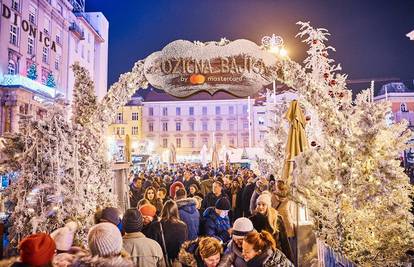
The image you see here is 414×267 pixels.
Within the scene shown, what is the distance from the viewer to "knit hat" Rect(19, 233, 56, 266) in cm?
319

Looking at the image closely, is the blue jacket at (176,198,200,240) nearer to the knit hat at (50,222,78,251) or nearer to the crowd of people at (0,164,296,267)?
the crowd of people at (0,164,296,267)

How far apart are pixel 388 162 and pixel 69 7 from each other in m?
45.8

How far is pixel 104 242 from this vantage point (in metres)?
3.22

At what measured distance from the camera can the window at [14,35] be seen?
3100 cm

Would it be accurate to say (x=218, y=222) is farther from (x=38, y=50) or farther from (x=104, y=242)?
(x=38, y=50)

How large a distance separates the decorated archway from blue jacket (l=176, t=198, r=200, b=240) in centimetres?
138

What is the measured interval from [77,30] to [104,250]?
152 feet

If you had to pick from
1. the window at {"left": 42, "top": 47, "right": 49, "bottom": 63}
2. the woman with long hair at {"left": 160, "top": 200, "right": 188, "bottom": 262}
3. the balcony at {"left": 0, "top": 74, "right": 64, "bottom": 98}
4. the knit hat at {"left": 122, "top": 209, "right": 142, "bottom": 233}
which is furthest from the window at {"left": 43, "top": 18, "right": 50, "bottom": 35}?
the knit hat at {"left": 122, "top": 209, "right": 142, "bottom": 233}

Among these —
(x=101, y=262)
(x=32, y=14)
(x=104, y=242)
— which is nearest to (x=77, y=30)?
(x=32, y=14)

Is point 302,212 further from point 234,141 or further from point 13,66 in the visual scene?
point 234,141

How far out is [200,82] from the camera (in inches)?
296

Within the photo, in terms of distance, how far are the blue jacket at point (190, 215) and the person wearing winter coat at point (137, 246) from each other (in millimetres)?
1947

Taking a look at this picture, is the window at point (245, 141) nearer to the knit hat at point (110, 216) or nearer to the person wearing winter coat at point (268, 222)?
the person wearing winter coat at point (268, 222)

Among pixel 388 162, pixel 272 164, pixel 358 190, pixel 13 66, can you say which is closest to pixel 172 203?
pixel 358 190
